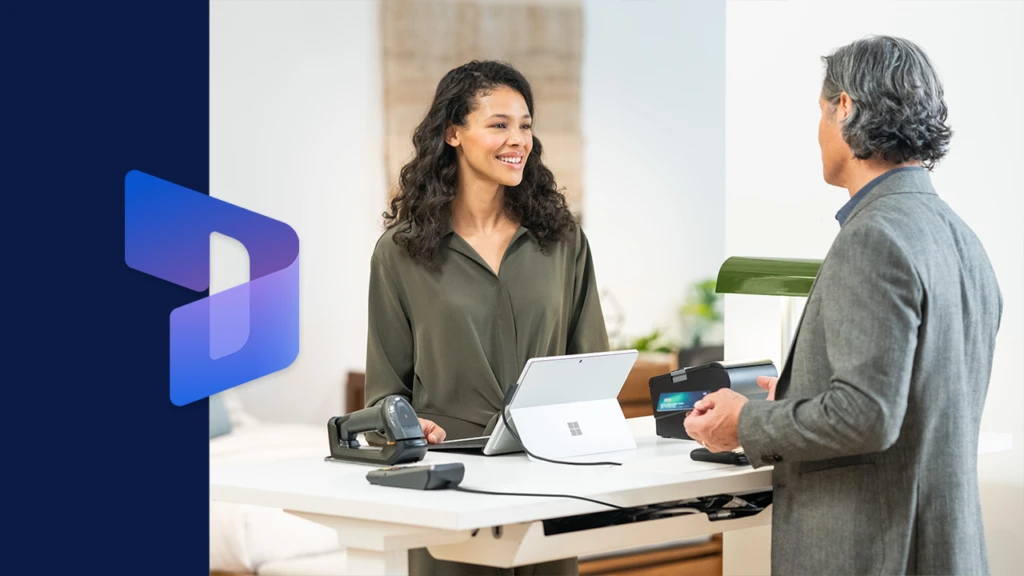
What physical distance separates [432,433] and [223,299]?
3.38m

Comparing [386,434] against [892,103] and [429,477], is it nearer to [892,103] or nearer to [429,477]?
[429,477]

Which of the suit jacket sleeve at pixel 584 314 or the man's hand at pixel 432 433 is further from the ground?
the suit jacket sleeve at pixel 584 314

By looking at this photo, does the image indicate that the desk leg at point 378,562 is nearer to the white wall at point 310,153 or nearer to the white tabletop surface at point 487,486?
the white tabletop surface at point 487,486

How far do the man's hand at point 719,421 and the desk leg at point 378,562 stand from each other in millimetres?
533

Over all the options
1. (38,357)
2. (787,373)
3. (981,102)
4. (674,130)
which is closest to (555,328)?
(787,373)

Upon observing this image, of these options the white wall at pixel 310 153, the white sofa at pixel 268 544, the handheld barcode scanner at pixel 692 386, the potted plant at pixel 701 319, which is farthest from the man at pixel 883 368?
the potted plant at pixel 701 319

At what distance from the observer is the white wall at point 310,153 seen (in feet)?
18.4

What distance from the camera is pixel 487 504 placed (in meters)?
Answer: 1.64

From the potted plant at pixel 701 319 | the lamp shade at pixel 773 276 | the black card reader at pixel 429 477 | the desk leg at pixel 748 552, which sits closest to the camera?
the black card reader at pixel 429 477

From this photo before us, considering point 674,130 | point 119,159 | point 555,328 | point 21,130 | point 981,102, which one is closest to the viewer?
point 21,130

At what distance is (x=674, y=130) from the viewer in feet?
21.9

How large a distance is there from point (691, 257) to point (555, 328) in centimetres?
454

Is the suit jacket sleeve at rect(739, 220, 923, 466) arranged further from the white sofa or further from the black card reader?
the white sofa

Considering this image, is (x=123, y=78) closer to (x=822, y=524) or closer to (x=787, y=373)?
(x=787, y=373)
